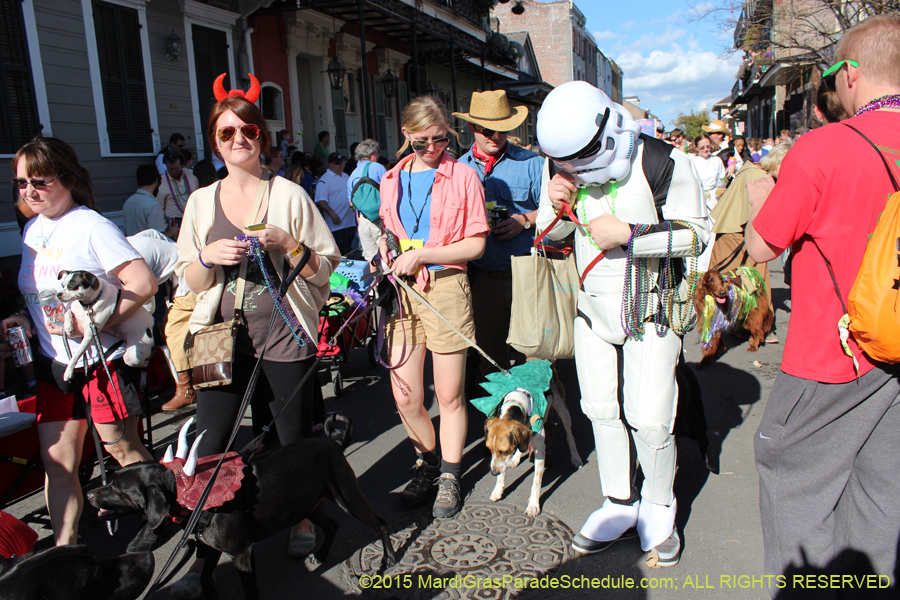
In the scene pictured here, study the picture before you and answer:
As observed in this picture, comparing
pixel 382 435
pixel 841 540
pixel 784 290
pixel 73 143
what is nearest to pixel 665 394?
pixel 841 540

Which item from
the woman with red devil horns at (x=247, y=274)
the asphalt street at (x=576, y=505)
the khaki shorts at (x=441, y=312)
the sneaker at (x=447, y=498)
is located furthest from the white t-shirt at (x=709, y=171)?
the woman with red devil horns at (x=247, y=274)

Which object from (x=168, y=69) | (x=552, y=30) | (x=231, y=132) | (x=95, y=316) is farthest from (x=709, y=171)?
(x=552, y=30)

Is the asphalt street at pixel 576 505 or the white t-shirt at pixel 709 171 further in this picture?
the white t-shirt at pixel 709 171

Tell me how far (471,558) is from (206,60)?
34.6 feet

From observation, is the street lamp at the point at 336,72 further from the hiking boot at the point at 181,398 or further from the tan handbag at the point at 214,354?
the tan handbag at the point at 214,354

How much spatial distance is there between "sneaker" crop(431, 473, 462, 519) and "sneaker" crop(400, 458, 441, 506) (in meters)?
0.12

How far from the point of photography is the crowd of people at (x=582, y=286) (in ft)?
6.73

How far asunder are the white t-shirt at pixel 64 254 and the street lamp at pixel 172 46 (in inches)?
329

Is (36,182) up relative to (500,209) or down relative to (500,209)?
up

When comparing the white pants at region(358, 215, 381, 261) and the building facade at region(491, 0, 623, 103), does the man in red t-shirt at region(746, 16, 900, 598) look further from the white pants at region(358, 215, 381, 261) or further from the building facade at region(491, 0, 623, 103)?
the building facade at region(491, 0, 623, 103)

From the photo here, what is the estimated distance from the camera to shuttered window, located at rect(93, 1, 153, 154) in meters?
8.84

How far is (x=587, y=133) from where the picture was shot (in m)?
2.38

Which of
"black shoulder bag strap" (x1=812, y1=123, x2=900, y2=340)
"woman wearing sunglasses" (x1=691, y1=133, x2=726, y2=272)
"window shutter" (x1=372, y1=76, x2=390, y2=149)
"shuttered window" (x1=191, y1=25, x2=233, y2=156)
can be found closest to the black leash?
"black shoulder bag strap" (x1=812, y1=123, x2=900, y2=340)

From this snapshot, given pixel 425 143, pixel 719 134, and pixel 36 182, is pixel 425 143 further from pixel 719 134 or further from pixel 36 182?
pixel 719 134
